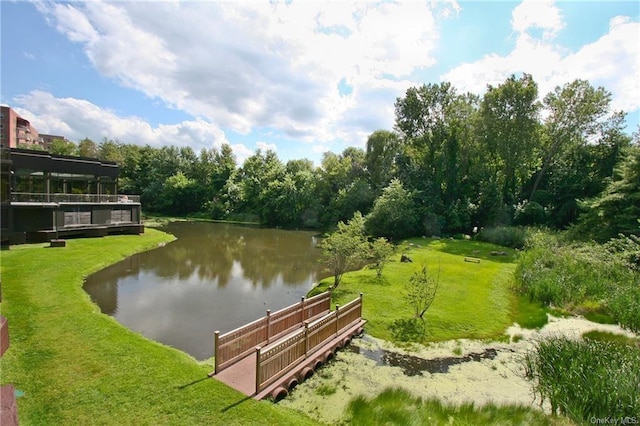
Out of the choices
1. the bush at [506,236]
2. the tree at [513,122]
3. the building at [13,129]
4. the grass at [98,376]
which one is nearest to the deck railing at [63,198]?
the grass at [98,376]

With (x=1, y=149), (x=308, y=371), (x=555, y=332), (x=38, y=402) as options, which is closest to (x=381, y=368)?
(x=308, y=371)

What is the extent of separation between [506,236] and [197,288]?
25.2 metres

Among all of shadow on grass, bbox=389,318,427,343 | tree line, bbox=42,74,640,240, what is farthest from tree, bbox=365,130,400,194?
shadow on grass, bbox=389,318,427,343

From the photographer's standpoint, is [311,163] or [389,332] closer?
[389,332]

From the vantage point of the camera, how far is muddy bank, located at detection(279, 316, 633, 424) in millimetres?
7430

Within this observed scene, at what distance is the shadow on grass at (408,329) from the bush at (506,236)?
1964cm

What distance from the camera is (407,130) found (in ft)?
131

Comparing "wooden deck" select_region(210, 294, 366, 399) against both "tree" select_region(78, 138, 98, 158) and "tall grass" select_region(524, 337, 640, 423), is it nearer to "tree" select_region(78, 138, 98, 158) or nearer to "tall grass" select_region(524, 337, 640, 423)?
"tall grass" select_region(524, 337, 640, 423)

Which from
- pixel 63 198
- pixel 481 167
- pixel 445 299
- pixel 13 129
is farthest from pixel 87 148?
pixel 445 299

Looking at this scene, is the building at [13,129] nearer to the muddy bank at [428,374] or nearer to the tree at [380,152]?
the tree at [380,152]

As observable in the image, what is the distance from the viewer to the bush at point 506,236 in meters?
27.2

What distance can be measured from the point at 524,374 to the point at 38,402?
11.2 m

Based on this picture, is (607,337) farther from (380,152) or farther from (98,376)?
(380,152)

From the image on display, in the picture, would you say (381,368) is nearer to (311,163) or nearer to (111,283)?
(111,283)
